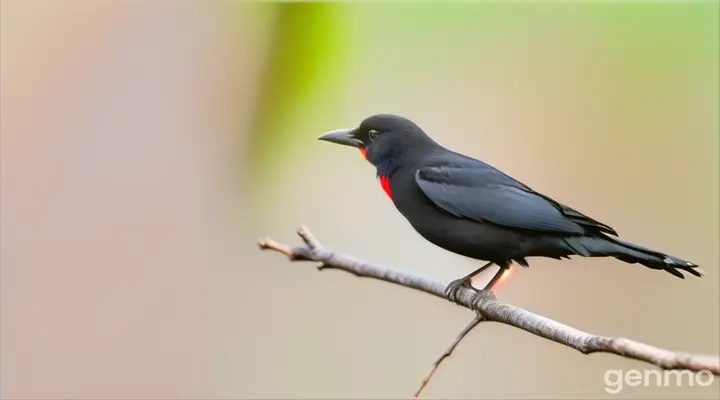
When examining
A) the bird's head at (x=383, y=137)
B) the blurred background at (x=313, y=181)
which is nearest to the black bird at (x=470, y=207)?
the bird's head at (x=383, y=137)

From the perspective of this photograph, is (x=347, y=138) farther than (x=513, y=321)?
Yes

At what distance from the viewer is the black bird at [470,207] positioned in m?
0.88

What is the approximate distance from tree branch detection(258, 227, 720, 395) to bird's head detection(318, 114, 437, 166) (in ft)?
0.62

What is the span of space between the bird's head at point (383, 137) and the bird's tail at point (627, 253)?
30 centimetres

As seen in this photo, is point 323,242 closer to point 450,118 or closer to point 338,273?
point 338,273

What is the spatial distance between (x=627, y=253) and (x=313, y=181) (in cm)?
80

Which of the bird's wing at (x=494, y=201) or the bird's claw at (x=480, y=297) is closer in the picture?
the bird's wing at (x=494, y=201)

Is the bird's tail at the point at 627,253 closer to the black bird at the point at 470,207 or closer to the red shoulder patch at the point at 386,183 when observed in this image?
the black bird at the point at 470,207

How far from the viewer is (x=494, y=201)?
3.20 feet
